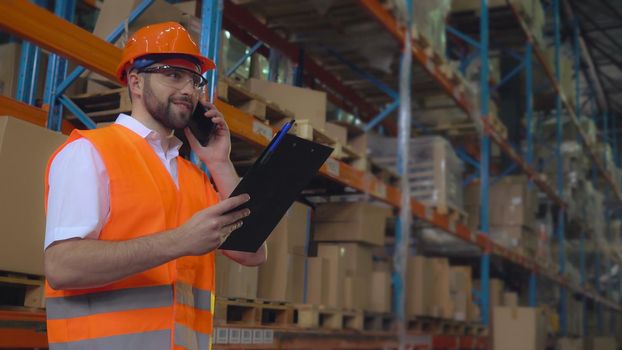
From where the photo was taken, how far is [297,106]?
177 inches

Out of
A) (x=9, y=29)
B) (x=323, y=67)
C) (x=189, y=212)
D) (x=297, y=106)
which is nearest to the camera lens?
(x=189, y=212)

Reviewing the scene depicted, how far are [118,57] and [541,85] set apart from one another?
31.8 ft

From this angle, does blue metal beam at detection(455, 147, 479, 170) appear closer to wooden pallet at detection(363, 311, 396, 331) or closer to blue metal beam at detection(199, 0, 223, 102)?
→ wooden pallet at detection(363, 311, 396, 331)

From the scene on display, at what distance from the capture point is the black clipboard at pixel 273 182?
1.71 meters

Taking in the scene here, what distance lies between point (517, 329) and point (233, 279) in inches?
171

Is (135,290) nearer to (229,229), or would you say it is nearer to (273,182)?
(229,229)

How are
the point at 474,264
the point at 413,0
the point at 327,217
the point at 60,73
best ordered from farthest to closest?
the point at 474,264, the point at 413,0, the point at 327,217, the point at 60,73

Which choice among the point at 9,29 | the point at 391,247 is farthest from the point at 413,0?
the point at 9,29

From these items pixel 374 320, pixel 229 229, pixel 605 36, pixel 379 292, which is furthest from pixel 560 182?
pixel 229 229

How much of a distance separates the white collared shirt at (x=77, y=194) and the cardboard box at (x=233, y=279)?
5.51 ft

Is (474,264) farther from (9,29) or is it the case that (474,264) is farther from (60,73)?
(9,29)

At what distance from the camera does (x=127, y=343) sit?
1.66 meters

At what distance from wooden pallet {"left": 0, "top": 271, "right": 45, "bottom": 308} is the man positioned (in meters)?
0.89

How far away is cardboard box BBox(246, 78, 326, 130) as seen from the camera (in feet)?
14.7
